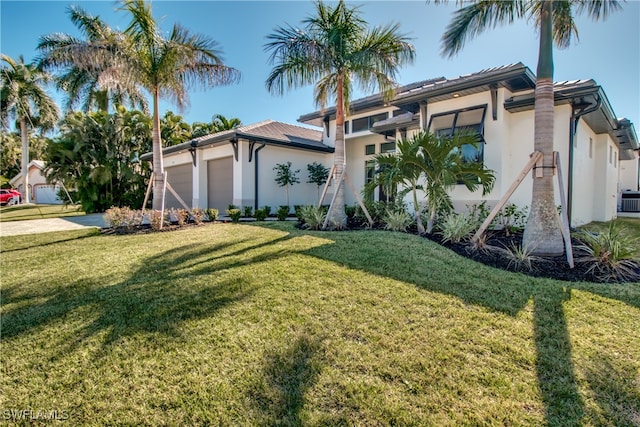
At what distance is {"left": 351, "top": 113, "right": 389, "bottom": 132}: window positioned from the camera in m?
15.5

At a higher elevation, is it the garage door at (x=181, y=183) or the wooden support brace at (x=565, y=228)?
the garage door at (x=181, y=183)

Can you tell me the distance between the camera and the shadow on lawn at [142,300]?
11.6 ft

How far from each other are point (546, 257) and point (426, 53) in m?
6.77

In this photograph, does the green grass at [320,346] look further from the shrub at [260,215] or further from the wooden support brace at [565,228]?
the shrub at [260,215]

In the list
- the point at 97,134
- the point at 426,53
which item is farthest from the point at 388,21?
the point at 97,134

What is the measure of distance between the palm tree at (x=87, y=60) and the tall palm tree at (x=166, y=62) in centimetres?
48

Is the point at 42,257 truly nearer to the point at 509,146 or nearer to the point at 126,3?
the point at 126,3

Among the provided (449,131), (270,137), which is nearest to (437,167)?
(449,131)

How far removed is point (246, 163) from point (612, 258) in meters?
12.4

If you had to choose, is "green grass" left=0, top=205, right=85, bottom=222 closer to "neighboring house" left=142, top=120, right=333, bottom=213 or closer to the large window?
"neighboring house" left=142, top=120, right=333, bottom=213

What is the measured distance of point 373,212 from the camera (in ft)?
33.0

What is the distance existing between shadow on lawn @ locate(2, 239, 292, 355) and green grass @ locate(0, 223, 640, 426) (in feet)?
0.08

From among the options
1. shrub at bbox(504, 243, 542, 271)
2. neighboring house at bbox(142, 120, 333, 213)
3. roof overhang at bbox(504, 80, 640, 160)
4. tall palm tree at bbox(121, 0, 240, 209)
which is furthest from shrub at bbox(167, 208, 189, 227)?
roof overhang at bbox(504, 80, 640, 160)

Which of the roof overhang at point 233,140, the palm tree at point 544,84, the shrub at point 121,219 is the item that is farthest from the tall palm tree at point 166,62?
the palm tree at point 544,84
